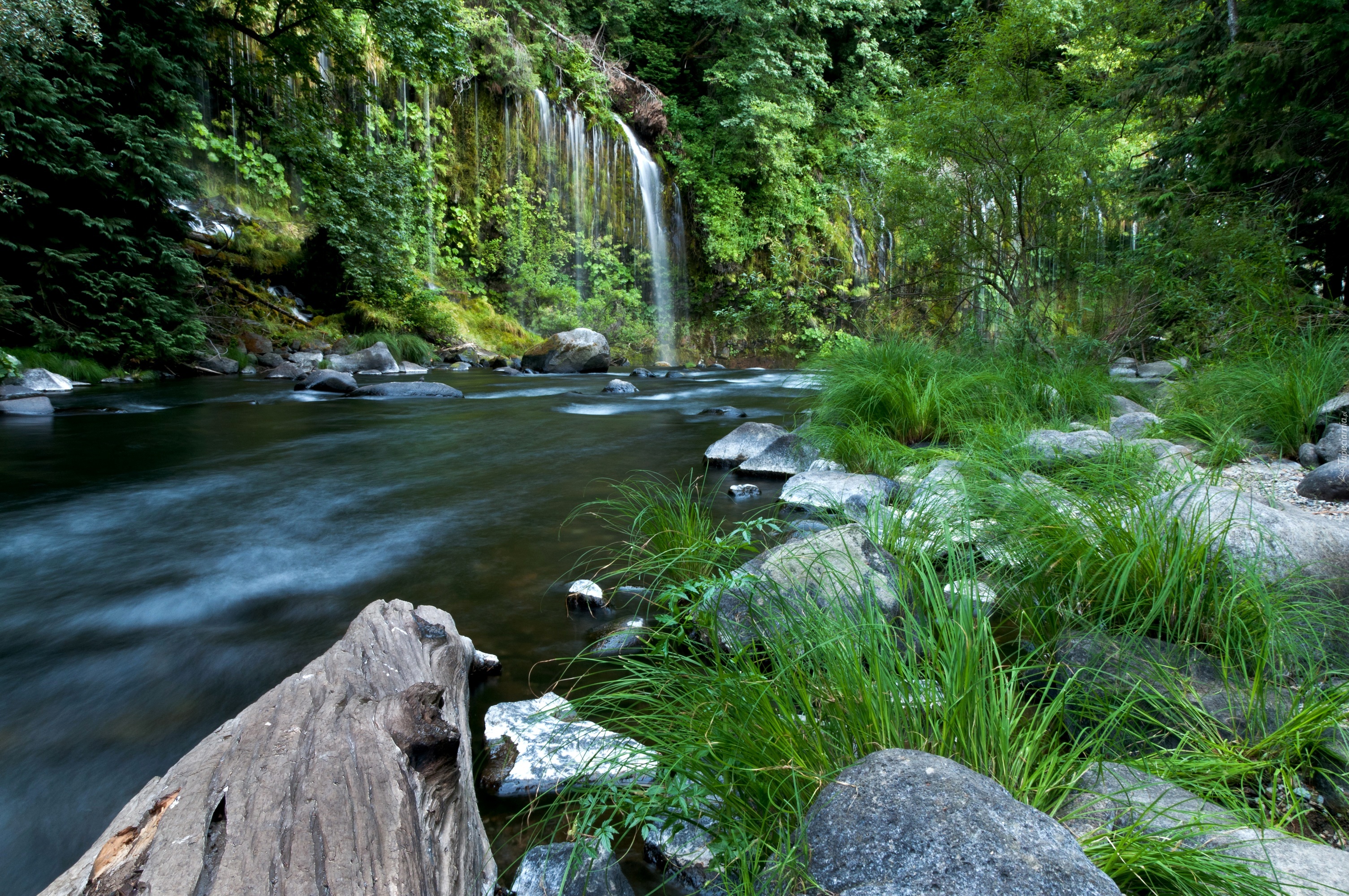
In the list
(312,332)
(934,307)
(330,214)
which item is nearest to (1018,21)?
(934,307)

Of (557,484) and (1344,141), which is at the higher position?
(1344,141)

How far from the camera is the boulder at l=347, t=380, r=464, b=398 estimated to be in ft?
32.1

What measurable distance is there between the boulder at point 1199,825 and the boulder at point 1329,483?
2.40 m

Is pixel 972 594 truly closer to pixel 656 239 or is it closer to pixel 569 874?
pixel 569 874

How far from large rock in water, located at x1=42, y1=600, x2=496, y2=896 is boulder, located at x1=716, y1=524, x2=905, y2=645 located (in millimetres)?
719

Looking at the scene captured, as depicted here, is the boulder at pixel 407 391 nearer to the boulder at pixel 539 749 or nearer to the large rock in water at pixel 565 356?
the large rock in water at pixel 565 356

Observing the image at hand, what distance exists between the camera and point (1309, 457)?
351 centimetres

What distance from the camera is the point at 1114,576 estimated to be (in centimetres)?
184

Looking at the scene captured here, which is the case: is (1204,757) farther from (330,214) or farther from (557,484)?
(330,214)

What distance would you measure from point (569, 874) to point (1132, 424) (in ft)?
15.1

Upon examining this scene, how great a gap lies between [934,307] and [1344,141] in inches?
138

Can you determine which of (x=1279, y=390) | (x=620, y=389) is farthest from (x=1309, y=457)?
(x=620, y=389)

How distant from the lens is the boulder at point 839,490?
349cm

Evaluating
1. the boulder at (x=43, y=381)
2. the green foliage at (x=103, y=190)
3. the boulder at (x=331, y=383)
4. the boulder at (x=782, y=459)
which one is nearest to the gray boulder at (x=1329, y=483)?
the boulder at (x=782, y=459)
